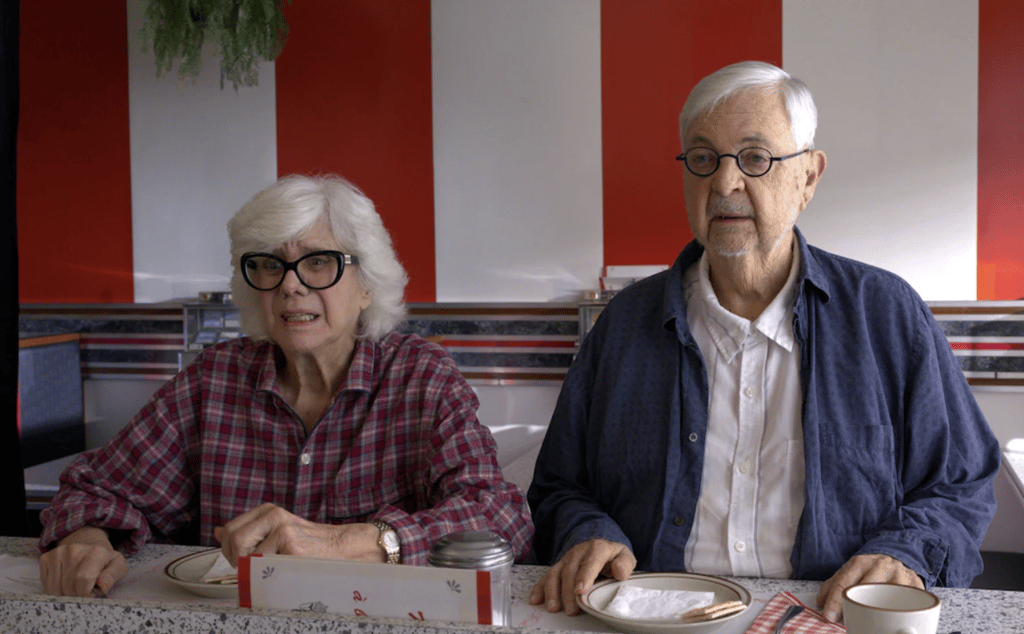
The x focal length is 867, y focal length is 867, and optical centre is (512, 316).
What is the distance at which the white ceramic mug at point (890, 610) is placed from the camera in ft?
2.91

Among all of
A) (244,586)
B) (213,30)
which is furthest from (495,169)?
(244,586)

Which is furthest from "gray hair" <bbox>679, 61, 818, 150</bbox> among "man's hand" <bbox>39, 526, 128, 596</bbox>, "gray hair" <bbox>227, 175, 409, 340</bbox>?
"man's hand" <bbox>39, 526, 128, 596</bbox>

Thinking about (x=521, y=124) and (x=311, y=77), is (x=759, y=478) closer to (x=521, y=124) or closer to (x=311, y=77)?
(x=521, y=124)

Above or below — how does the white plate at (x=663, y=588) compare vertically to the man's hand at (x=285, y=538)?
below

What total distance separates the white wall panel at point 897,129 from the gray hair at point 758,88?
8.56 ft

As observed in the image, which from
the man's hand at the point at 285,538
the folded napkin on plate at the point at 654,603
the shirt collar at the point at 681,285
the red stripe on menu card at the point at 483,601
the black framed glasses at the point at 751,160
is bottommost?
the folded napkin on plate at the point at 654,603

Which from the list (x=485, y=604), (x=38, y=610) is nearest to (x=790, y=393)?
(x=485, y=604)

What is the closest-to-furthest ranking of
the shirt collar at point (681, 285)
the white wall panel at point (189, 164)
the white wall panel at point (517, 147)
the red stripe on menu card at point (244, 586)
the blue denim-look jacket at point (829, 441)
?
the red stripe on menu card at point (244, 586) → the blue denim-look jacket at point (829, 441) → the shirt collar at point (681, 285) → the white wall panel at point (517, 147) → the white wall panel at point (189, 164)

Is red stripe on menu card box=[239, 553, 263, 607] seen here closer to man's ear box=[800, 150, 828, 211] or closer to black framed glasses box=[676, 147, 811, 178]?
black framed glasses box=[676, 147, 811, 178]

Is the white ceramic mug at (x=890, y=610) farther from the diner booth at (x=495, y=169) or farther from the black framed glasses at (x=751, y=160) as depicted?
the diner booth at (x=495, y=169)

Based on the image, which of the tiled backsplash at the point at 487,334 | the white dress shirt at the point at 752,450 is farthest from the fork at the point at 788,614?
the tiled backsplash at the point at 487,334

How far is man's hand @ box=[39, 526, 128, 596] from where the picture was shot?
4.71 ft

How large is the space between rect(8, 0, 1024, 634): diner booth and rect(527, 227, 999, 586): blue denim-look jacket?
5.22 feet

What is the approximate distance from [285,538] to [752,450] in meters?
0.86
